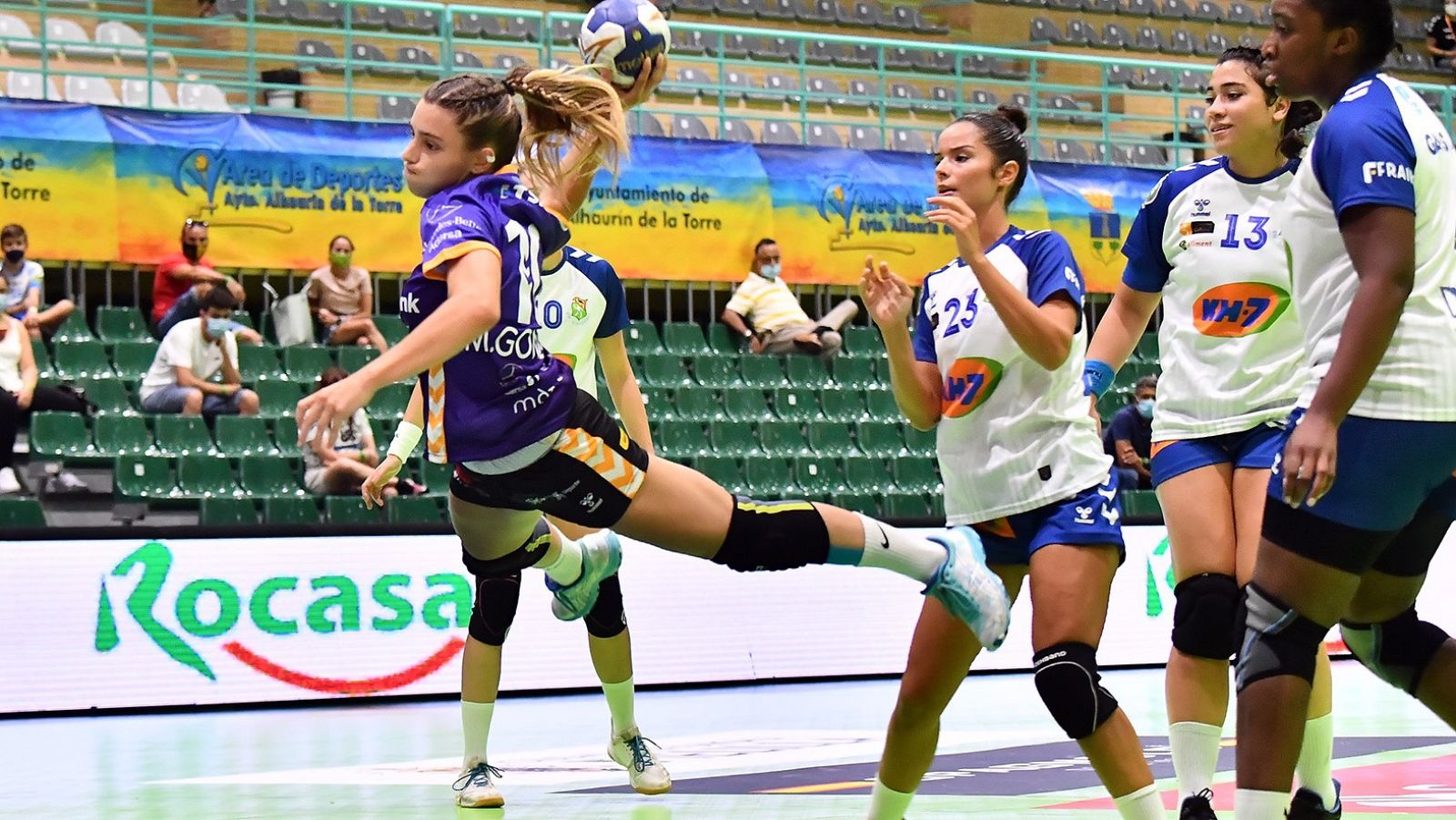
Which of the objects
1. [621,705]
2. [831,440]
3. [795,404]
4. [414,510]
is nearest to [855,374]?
[795,404]

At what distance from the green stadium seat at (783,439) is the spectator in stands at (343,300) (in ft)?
9.89

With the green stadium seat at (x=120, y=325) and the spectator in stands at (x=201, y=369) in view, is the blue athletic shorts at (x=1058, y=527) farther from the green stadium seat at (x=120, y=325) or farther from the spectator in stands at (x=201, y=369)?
the green stadium seat at (x=120, y=325)

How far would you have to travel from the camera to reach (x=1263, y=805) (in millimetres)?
3652

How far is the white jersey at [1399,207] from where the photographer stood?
11.6 ft

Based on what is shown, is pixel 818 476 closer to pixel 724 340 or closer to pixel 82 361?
pixel 724 340

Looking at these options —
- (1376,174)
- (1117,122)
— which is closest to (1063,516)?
(1376,174)

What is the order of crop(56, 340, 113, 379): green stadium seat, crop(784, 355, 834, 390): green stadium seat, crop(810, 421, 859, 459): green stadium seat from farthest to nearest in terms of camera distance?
1. crop(784, 355, 834, 390): green stadium seat
2. crop(810, 421, 859, 459): green stadium seat
3. crop(56, 340, 113, 379): green stadium seat

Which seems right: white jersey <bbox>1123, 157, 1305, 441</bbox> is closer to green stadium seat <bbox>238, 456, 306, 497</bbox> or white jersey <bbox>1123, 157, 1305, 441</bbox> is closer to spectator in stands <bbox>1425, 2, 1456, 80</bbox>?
green stadium seat <bbox>238, 456, 306, 497</bbox>

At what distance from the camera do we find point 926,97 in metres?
21.2

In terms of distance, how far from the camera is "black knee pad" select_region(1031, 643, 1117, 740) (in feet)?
13.9

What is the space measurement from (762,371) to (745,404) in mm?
465

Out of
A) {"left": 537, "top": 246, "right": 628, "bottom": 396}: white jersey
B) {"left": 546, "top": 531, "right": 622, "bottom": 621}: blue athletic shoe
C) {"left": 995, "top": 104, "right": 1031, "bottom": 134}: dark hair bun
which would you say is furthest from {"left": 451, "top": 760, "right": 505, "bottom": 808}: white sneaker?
Result: {"left": 995, "top": 104, "right": 1031, "bottom": 134}: dark hair bun

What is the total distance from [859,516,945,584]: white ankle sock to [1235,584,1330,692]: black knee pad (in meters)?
0.95

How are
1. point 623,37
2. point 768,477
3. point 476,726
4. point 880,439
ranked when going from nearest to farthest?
1. point 623,37
2. point 476,726
3. point 768,477
4. point 880,439
